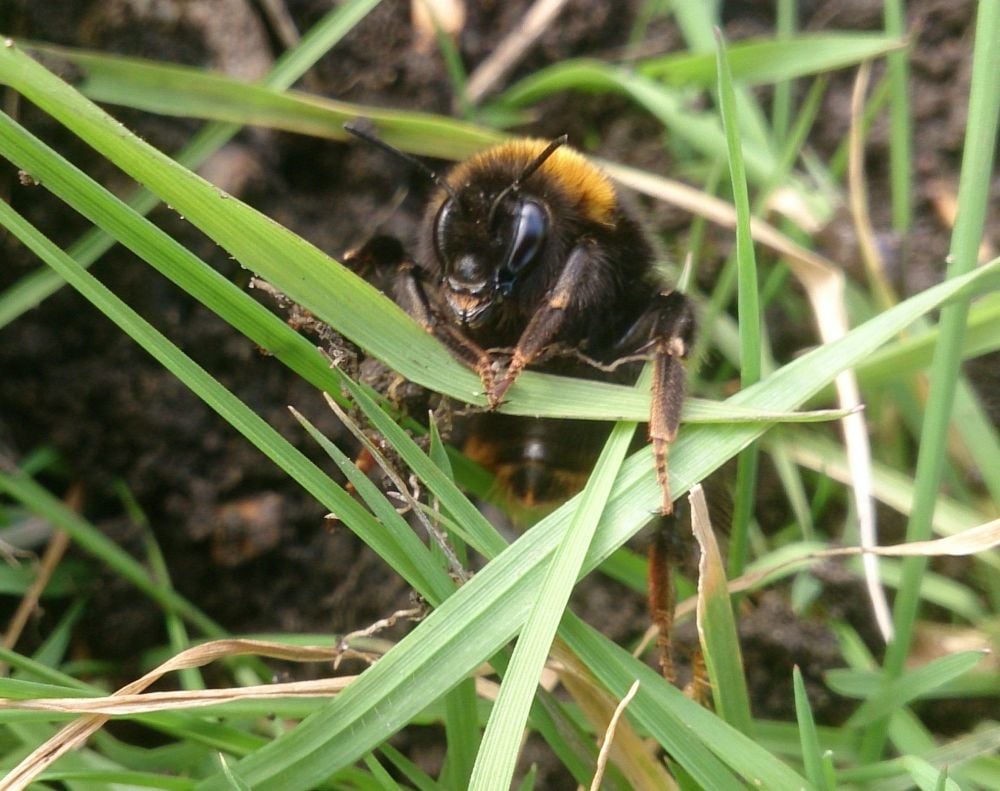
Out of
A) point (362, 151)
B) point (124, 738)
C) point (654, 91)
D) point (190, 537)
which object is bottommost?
point (124, 738)

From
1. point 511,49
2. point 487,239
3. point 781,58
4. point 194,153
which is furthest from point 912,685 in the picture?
point 511,49

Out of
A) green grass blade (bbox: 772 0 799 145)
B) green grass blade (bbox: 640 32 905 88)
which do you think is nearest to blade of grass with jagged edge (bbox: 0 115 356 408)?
green grass blade (bbox: 640 32 905 88)

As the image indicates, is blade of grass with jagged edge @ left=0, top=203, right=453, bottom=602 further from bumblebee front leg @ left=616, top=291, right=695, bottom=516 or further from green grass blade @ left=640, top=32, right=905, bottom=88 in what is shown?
green grass blade @ left=640, top=32, right=905, bottom=88

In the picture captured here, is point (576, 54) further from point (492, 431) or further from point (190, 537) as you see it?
point (190, 537)

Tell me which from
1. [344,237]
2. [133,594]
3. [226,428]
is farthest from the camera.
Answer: [344,237]

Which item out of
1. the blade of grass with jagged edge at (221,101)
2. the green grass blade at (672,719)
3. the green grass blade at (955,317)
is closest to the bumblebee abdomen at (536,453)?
the green grass blade at (672,719)

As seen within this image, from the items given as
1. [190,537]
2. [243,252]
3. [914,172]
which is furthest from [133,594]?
[914,172]

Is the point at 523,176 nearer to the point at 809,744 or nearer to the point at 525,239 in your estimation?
the point at 525,239
